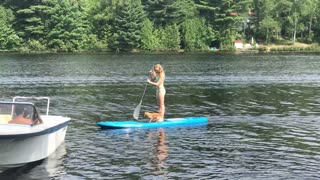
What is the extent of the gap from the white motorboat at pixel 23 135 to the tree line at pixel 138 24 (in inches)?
3871

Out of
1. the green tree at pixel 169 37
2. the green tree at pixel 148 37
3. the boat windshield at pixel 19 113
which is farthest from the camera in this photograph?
the green tree at pixel 169 37

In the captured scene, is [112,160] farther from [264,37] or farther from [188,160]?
[264,37]

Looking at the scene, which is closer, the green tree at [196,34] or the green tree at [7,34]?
the green tree at [7,34]

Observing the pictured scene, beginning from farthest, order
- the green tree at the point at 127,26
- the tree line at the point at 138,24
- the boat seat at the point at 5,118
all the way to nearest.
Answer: the tree line at the point at 138,24 < the green tree at the point at 127,26 < the boat seat at the point at 5,118

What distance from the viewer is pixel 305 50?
4606 inches

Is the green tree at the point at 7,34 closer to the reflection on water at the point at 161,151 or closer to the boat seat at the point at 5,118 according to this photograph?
the reflection on water at the point at 161,151

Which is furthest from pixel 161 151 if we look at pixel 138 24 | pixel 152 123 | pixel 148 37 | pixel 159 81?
pixel 148 37

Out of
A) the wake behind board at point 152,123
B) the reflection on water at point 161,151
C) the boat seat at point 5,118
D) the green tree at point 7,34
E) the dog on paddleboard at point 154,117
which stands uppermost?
the green tree at point 7,34

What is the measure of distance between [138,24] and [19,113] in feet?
330

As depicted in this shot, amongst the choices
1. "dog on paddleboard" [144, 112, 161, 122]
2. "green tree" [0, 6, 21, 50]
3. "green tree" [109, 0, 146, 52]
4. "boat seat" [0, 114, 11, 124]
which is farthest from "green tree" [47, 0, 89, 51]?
"boat seat" [0, 114, 11, 124]

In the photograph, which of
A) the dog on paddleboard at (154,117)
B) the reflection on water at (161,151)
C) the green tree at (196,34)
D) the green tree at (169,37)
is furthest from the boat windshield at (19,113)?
the green tree at (196,34)

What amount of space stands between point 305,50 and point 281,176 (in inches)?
4175

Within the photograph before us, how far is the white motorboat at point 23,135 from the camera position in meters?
15.1

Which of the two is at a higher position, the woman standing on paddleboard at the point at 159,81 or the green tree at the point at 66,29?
the green tree at the point at 66,29
